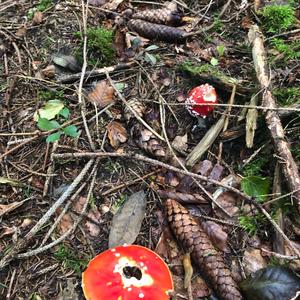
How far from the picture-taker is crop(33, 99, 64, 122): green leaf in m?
2.73

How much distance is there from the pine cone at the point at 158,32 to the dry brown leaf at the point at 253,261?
173cm

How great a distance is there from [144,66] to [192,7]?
879mm

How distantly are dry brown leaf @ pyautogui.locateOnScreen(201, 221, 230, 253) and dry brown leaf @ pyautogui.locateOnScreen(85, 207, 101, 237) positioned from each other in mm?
598

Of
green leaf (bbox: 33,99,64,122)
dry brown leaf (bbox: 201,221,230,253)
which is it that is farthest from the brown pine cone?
green leaf (bbox: 33,99,64,122)

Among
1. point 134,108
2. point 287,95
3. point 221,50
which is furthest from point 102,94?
point 287,95

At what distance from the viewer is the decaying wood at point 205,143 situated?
2559 millimetres

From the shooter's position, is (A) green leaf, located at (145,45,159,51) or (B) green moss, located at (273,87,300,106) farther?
(A) green leaf, located at (145,45,159,51)

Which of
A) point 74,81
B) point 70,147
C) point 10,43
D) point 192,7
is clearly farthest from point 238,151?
point 10,43

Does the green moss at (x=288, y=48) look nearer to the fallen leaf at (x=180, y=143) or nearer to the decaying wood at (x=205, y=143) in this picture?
the decaying wood at (x=205, y=143)

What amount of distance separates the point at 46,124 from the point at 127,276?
103 centimetres

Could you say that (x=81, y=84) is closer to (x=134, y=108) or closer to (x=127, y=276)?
(x=134, y=108)

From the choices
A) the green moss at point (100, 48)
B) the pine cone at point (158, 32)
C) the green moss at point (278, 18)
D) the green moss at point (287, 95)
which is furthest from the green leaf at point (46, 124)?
the green moss at point (278, 18)

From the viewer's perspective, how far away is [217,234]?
7.54 feet

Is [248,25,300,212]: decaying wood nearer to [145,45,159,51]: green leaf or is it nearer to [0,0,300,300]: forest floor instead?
[0,0,300,300]: forest floor
